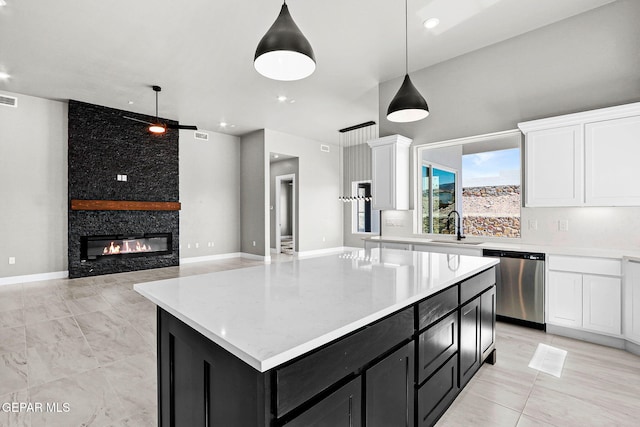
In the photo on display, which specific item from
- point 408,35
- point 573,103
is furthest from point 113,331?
point 573,103

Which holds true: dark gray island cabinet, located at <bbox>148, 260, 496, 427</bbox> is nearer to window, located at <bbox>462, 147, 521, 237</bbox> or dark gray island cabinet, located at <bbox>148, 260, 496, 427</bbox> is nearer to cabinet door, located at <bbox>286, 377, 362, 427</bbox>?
cabinet door, located at <bbox>286, 377, 362, 427</bbox>

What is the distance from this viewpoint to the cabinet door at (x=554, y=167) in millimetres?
3178

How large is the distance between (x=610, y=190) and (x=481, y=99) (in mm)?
1784

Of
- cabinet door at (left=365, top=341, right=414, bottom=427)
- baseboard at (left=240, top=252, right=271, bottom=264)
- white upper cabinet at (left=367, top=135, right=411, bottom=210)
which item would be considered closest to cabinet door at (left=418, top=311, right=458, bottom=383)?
cabinet door at (left=365, top=341, right=414, bottom=427)

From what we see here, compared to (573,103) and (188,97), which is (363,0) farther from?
(188,97)

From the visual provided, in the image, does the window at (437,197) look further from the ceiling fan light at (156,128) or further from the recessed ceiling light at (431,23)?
the ceiling fan light at (156,128)

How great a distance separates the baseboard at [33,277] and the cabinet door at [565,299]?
7.53 metres

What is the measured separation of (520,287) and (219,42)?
176 inches

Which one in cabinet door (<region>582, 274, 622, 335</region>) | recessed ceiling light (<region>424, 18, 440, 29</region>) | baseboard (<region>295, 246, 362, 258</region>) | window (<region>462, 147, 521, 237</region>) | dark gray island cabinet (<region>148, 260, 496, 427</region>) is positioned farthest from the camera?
baseboard (<region>295, 246, 362, 258</region>)

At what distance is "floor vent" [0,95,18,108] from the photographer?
5220 millimetres

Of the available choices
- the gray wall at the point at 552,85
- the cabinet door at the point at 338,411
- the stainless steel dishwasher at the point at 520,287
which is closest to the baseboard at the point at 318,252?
the gray wall at the point at 552,85

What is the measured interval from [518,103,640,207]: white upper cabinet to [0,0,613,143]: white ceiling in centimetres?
122

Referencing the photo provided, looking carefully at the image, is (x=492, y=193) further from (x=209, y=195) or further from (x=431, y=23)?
(x=209, y=195)

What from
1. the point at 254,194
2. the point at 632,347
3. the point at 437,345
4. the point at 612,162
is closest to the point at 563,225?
the point at 612,162
